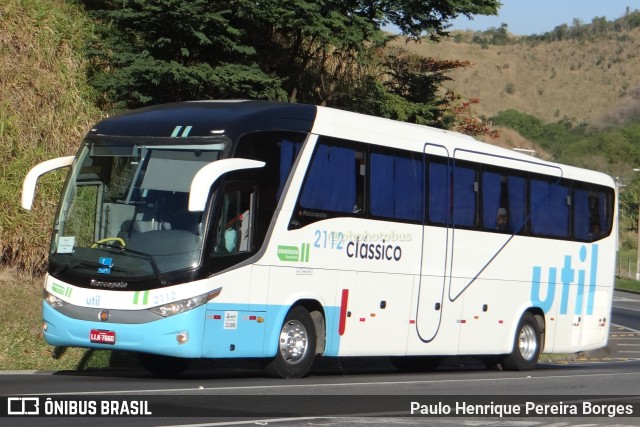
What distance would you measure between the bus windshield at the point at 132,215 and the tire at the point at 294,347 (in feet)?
6.59

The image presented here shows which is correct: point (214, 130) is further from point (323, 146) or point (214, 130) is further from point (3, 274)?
point (3, 274)

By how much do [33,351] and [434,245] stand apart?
20.2 feet

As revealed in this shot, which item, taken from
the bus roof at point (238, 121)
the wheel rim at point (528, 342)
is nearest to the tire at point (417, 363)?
the wheel rim at point (528, 342)

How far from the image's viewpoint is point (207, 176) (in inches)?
557

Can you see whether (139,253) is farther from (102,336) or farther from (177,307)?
(102,336)

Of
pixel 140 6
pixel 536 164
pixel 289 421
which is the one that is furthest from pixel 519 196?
pixel 289 421

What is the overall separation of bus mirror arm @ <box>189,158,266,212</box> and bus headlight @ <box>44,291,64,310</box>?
2.22 m

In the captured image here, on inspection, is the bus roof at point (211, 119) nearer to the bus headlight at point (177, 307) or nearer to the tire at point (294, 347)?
the bus headlight at point (177, 307)

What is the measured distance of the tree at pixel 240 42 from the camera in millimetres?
22203

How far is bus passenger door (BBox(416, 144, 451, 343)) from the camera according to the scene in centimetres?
1870

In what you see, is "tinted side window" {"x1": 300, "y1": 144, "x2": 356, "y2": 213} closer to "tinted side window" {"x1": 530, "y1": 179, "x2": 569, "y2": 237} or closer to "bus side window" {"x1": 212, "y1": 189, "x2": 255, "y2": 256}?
"bus side window" {"x1": 212, "y1": 189, "x2": 255, "y2": 256}

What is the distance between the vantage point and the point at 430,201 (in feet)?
61.3

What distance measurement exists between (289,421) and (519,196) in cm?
1120

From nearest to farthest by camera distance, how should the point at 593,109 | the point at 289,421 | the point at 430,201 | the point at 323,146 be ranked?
the point at 289,421
the point at 323,146
the point at 430,201
the point at 593,109
